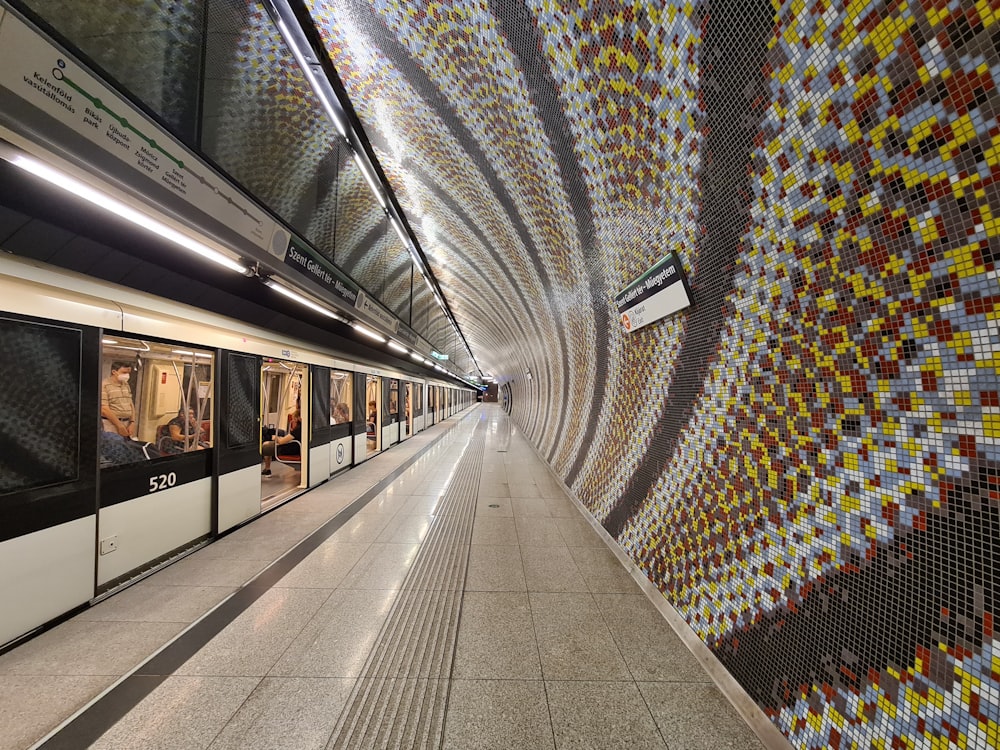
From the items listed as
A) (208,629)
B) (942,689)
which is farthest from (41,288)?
(942,689)

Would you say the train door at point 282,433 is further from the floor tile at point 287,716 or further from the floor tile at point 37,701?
the floor tile at point 287,716

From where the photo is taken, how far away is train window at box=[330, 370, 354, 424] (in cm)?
675

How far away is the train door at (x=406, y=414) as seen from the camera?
12.2 m

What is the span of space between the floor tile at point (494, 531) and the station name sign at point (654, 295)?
2.49 metres

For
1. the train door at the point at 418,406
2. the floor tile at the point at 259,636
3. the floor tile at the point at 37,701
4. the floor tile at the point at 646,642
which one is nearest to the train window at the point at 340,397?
the floor tile at the point at 259,636

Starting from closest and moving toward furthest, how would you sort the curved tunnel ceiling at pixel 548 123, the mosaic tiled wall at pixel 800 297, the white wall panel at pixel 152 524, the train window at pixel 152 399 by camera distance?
the mosaic tiled wall at pixel 800 297, the curved tunnel ceiling at pixel 548 123, the white wall panel at pixel 152 524, the train window at pixel 152 399

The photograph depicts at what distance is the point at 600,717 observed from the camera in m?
1.77

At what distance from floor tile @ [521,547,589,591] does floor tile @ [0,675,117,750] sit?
2559mm

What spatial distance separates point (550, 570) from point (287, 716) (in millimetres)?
2112

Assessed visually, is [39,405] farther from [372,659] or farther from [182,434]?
[372,659]

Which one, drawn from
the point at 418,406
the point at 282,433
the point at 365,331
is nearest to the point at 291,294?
the point at 365,331

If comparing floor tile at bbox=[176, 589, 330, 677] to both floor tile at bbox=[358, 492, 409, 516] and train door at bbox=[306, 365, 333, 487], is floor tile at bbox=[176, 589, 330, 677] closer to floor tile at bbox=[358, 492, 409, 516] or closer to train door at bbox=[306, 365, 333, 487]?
floor tile at bbox=[358, 492, 409, 516]

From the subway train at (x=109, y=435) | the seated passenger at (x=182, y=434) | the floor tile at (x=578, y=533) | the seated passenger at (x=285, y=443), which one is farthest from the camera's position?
the seated passenger at (x=285, y=443)

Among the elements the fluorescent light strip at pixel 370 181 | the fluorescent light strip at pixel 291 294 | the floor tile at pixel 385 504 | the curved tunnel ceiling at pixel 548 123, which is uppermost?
the fluorescent light strip at pixel 370 181
